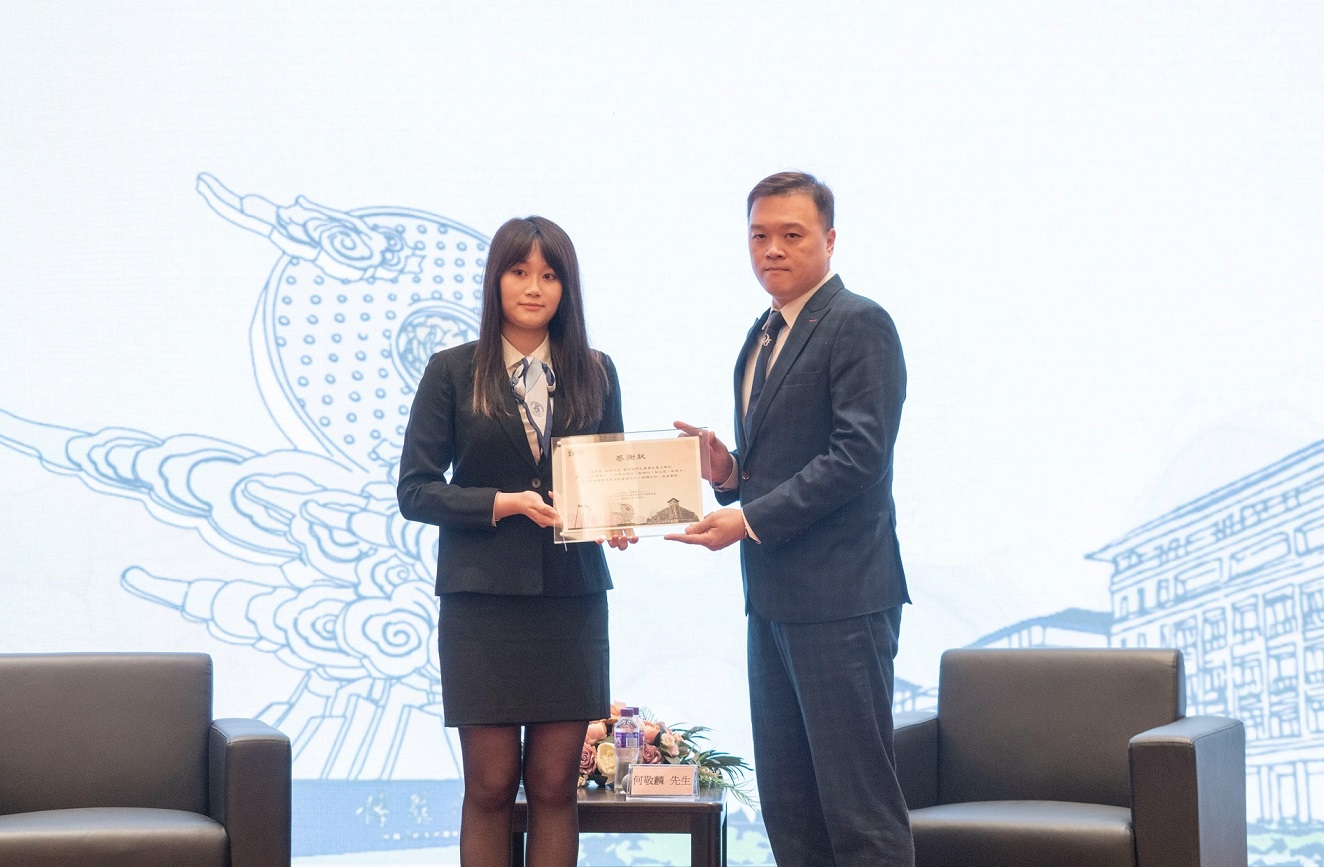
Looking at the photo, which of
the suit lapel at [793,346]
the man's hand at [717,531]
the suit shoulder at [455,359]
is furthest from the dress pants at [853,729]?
the suit shoulder at [455,359]

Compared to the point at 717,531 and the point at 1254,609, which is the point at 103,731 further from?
the point at 1254,609

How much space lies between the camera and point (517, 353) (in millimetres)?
2504

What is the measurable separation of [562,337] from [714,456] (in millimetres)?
384

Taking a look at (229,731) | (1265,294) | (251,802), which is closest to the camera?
(251,802)

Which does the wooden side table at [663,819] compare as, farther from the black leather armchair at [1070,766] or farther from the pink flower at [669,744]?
the black leather armchair at [1070,766]

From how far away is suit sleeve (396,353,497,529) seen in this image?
2.38 metres

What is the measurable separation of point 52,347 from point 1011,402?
2.80m

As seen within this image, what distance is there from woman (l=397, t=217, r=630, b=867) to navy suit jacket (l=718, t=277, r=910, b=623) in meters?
0.30

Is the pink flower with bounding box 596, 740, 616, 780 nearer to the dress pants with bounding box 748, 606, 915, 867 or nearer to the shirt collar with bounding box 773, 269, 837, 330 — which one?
the dress pants with bounding box 748, 606, 915, 867

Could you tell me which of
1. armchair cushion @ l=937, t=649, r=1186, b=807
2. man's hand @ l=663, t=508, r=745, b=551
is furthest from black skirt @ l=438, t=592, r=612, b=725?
armchair cushion @ l=937, t=649, r=1186, b=807

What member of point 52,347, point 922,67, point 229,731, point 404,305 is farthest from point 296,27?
point 229,731

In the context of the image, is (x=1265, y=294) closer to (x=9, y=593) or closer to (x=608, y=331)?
(x=608, y=331)

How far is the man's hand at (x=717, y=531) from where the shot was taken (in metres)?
2.33

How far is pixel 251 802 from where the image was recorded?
105 inches
